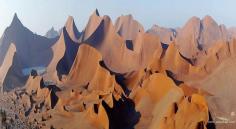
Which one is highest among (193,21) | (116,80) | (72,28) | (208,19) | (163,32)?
(208,19)

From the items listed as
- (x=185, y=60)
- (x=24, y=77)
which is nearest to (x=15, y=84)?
(x=24, y=77)

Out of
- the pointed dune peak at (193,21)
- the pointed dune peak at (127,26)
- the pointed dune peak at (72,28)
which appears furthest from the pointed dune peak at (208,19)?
the pointed dune peak at (72,28)

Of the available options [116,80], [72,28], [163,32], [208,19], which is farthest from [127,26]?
[116,80]

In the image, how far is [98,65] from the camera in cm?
6831

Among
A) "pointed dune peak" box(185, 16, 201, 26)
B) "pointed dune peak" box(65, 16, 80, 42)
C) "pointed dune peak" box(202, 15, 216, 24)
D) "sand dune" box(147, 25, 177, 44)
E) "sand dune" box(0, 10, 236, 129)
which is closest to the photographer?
"sand dune" box(0, 10, 236, 129)

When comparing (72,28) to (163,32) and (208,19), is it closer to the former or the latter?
(163,32)

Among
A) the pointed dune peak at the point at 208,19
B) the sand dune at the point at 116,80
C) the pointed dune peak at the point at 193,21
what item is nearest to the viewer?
the sand dune at the point at 116,80

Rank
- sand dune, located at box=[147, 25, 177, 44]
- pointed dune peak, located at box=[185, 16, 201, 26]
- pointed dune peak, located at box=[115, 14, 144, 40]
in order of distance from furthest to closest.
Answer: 1. sand dune, located at box=[147, 25, 177, 44]
2. pointed dune peak, located at box=[185, 16, 201, 26]
3. pointed dune peak, located at box=[115, 14, 144, 40]

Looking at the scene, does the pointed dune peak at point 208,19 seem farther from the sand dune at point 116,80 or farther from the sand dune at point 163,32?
the sand dune at point 116,80

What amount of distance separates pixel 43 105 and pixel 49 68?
2786 centimetres

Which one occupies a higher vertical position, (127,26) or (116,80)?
(127,26)

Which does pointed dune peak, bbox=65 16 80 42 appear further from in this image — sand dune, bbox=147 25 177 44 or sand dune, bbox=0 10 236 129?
sand dune, bbox=147 25 177 44

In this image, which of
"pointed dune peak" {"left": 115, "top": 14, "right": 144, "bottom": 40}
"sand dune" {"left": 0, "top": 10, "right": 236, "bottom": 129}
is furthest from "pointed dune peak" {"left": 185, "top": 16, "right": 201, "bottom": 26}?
"pointed dune peak" {"left": 115, "top": 14, "right": 144, "bottom": 40}

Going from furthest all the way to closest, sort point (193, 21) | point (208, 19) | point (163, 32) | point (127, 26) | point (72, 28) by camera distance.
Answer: point (163, 32) → point (208, 19) → point (193, 21) → point (127, 26) → point (72, 28)
